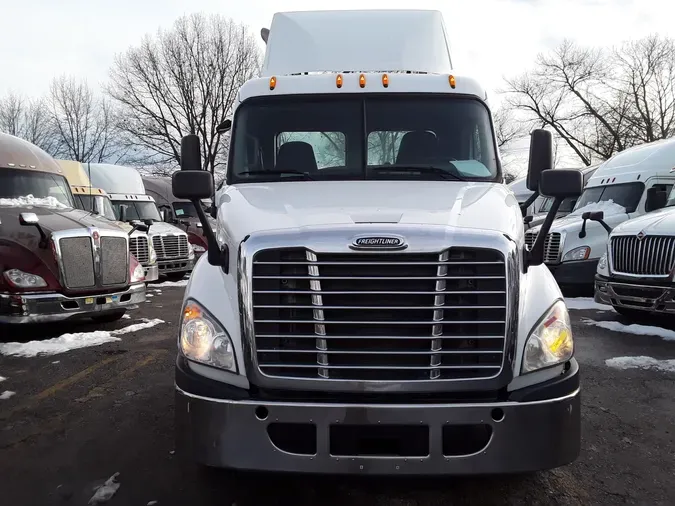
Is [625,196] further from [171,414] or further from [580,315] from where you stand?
[171,414]

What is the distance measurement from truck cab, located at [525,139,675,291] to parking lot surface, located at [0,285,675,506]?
14.9ft

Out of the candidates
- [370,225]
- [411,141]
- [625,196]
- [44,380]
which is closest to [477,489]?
[370,225]

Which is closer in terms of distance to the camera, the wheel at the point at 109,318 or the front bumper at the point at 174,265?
the wheel at the point at 109,318

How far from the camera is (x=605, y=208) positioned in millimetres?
11227

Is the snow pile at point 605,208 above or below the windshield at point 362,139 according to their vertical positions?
below

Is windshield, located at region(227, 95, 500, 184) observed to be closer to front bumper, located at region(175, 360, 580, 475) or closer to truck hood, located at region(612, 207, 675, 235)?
front bumper, located at region(175, 360, 580, 475)

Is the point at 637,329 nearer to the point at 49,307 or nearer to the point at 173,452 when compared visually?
the point at 173,452

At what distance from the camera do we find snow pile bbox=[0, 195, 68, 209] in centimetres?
783

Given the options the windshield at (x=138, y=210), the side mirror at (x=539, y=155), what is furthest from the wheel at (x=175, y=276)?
the side mirror at (x=539, y=155)

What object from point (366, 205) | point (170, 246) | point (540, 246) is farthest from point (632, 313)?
point (170, 246)

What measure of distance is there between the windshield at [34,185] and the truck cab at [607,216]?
9016 mm

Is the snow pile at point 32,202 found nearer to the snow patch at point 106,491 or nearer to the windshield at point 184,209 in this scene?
the snow patch at point 106,491

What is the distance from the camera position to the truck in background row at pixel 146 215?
14055 millimetres

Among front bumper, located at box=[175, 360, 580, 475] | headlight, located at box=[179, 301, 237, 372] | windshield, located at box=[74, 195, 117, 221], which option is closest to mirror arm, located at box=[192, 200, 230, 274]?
headlight, located at box=[179, 301, 237, 372]
